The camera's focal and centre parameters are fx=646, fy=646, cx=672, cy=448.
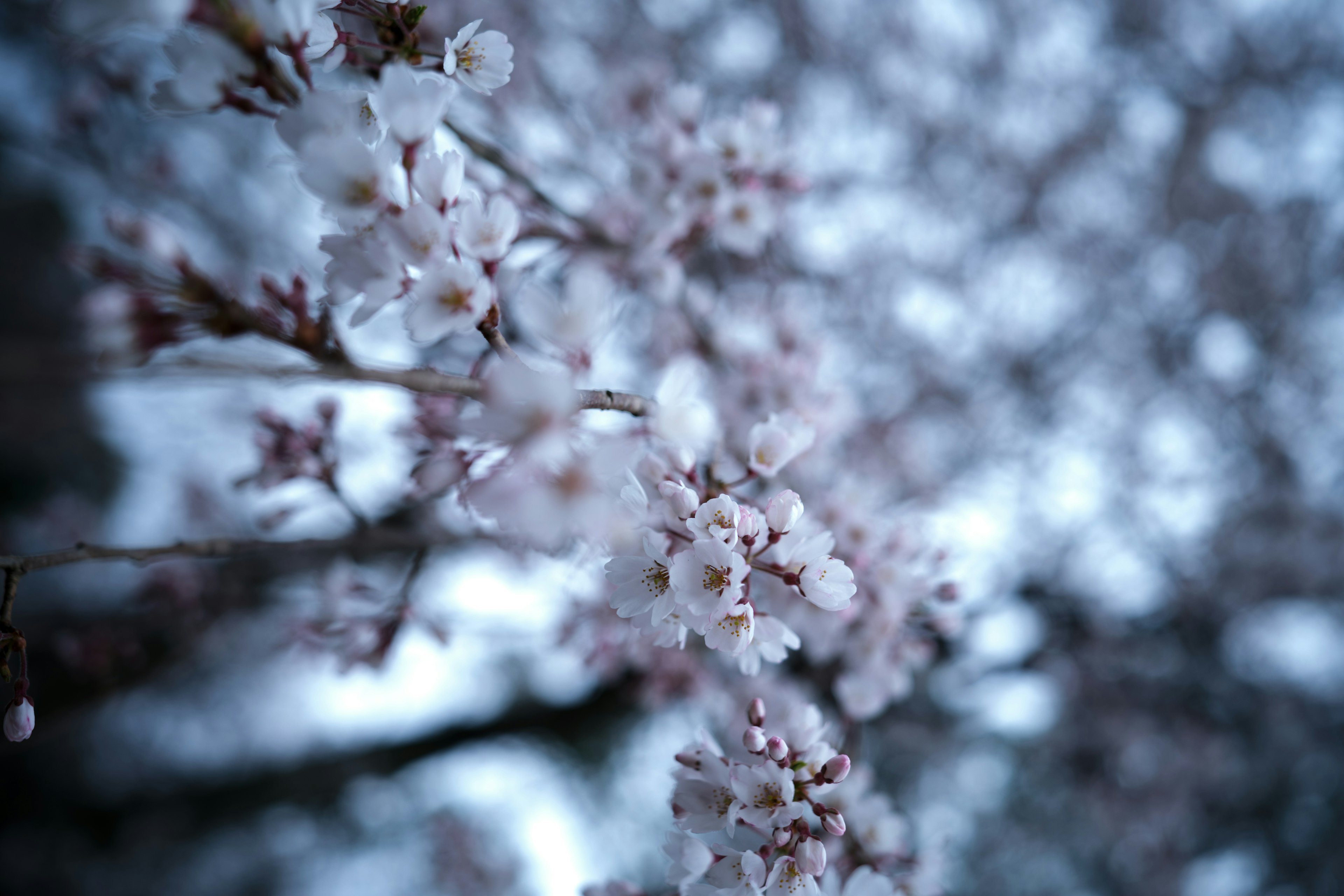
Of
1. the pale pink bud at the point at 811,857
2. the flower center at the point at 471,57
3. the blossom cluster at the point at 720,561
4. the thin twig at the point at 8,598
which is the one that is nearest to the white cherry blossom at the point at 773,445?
the blossom cluster at the point at 720,561

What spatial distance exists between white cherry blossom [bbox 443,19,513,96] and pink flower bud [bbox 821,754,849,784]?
1316 millimetres

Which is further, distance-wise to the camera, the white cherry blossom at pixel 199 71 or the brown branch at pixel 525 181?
the brown branch at pixel 525 181

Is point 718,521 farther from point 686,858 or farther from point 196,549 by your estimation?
point 196,549

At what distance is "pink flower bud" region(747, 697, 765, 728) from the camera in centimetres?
126

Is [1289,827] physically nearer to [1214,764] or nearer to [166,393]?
[1214,764]

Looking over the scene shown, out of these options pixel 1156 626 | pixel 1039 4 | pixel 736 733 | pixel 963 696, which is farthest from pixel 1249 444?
pixel 736 733

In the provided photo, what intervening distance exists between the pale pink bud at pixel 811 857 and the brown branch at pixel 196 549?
1176 millimetres

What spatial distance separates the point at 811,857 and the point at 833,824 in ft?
0.23

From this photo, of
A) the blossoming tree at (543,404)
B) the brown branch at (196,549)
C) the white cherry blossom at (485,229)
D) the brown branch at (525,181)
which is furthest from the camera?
the brown branch at (525,181)

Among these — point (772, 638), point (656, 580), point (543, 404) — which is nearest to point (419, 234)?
point (543, 404)

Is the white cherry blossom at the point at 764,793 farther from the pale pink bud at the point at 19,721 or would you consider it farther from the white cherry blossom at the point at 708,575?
the pale pink bud at the point at 19,721

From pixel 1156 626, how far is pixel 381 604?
489cm

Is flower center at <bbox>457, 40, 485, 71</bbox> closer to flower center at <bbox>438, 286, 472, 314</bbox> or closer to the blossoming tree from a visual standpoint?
the blossoming tree

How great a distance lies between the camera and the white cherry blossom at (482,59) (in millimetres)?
1063
